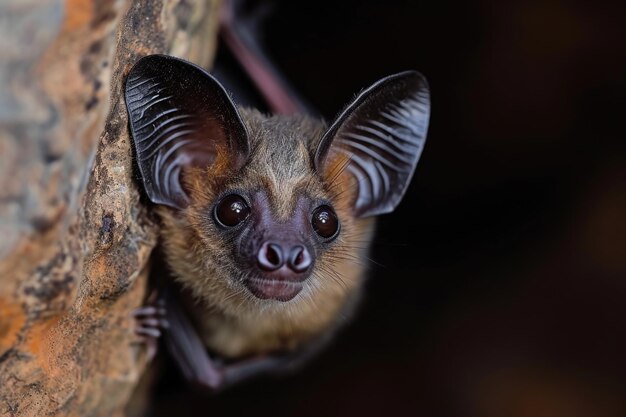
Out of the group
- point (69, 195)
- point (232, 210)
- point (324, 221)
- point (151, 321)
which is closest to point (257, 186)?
point (232, 210)

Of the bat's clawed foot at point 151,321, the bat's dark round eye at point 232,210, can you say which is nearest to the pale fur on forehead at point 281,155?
the bat's dark round eye at point 232,210

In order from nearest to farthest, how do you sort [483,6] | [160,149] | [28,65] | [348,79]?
[28,65], [160,149], [483,6], [348,79]

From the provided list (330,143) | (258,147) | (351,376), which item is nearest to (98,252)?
(258,147)

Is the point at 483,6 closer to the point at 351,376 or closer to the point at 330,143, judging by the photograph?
the point at 330,143

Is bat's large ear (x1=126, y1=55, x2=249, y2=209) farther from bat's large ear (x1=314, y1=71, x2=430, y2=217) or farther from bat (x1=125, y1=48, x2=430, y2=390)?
bat's large ear (x1=314, y1=71, x2=430, y2=217)

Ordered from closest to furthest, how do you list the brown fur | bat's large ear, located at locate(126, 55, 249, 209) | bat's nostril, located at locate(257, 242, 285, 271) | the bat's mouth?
bat's large ear, located at locate(126, 55, 249, 209)
bat's nostril, located at locate(257, 242, 285, 271)
the bat's mouth
the brown fur

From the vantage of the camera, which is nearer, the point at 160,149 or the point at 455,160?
the point at 160,149


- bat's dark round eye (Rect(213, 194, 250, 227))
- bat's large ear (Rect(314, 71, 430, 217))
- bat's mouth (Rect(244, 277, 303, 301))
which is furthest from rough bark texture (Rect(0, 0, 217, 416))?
bat's large ear (Rect(314, 71, 430, 217))
